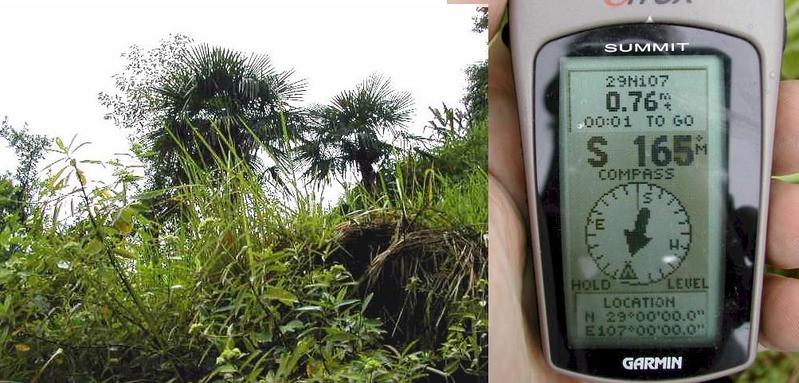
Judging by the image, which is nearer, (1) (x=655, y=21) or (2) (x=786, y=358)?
(1) (x=655, y=21)

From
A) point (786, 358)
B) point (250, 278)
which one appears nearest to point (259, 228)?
point (250, 278)

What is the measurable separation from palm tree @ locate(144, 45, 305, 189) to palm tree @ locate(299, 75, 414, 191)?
2cm

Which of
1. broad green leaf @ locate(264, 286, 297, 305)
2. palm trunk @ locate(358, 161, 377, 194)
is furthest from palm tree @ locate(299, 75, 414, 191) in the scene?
broad green leaf @ locate(264, 286, 297, 305)

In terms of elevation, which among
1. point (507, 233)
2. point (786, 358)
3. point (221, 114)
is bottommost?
point (786, 358)

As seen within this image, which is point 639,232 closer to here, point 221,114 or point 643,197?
point 643,197

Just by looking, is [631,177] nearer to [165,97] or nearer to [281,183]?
[281,183]

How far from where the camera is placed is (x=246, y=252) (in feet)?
3.12

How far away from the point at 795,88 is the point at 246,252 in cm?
53

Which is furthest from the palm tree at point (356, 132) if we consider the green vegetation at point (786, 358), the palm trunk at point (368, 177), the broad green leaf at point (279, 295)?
the green vegetation at point (786, 358)

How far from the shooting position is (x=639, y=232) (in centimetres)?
92

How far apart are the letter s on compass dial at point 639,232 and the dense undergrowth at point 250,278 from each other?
0.35 feet

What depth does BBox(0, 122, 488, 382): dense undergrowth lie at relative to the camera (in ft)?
3.11

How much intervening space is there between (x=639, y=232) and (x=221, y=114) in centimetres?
40

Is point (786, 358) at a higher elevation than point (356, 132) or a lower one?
lower
